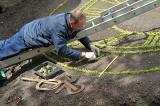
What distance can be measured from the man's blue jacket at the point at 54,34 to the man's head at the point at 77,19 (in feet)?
0.52

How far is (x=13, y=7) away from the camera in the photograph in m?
9.45

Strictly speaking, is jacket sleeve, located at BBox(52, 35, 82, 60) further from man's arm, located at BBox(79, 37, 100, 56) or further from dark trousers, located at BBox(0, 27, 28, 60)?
dark trousers, located at BBox(0, 27, 28, 60)

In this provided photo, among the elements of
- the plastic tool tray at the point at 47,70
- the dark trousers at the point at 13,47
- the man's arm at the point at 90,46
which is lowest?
the plastic tool tray at the point at 47,70

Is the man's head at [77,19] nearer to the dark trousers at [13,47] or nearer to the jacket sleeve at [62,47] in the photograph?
the jacket sleeve at [62,47]

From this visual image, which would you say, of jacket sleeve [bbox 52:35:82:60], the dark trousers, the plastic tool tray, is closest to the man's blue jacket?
jacket sleeve [bbox 52:35:82:60]

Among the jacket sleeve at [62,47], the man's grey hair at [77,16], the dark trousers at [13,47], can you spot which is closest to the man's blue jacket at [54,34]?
the jacket sleeve at [62,47]

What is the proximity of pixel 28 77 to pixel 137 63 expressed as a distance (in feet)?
8.60

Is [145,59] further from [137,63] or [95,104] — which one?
[95,104]

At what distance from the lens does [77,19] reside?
431cm

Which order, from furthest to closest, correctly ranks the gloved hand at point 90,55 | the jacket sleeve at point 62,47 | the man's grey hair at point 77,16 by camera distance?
the gloved hand at point 90,55 → the jacket sleeve at point 62,47 → the man's grey hair at point 77,16

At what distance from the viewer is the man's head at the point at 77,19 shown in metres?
4.28

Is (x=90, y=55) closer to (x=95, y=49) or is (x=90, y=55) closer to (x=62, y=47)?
(x=95, y=49)

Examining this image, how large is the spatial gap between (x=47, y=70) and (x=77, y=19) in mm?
1476

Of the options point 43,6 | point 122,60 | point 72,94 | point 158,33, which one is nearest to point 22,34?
point 72,94
